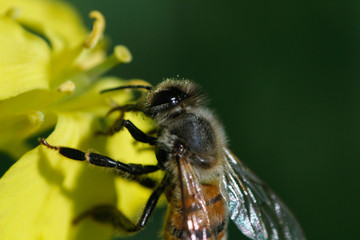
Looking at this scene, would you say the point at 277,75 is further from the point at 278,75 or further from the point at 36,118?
the point at 36,118

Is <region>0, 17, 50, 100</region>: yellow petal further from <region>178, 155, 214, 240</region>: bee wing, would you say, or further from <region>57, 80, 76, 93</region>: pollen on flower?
<region>178, 155, 214, 240</region>: bee wing

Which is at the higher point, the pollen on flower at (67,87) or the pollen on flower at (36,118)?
the pollen on flower at (67,87)

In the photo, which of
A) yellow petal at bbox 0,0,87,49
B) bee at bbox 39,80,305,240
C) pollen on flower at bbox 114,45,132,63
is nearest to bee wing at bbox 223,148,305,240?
bee at bbox 39,80,305,240

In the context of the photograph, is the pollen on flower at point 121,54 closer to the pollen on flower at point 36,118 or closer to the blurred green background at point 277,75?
the pollen on flower at point 36,118

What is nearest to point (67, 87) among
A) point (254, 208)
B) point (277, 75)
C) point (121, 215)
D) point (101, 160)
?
point (101, 160)

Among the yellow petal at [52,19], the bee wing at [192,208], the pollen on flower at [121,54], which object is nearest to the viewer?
the bee wing at [192,208]

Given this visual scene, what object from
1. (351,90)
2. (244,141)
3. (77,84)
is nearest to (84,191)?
(77,84)

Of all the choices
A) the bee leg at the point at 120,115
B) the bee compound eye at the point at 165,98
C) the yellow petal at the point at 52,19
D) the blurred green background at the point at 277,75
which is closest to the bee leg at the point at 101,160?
the bee leg at the point at 120,115
